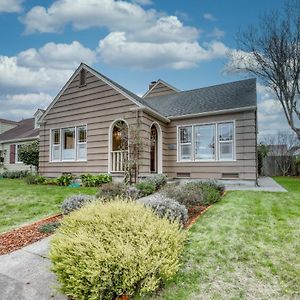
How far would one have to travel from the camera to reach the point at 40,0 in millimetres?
10156

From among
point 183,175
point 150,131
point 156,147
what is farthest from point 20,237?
point 183,175

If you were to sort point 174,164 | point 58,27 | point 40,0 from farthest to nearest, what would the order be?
point 174,164 → point 58,27 → point 40,0

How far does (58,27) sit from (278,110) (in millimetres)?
12807

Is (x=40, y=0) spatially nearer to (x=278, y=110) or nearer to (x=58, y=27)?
(x=58, y=27)

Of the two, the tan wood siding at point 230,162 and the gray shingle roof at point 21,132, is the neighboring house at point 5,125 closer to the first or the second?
the gray shingle roof at point 21,132

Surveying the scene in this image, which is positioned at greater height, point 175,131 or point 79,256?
point 175,131

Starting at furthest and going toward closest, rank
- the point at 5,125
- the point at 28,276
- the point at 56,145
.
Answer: the point at 5,125, the point at 56,145, the point at 28,276

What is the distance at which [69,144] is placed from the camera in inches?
545

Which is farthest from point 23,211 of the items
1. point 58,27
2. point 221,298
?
point 58,27

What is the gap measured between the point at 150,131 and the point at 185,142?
206 cm

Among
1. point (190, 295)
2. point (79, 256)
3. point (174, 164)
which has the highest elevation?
point (174, 164)

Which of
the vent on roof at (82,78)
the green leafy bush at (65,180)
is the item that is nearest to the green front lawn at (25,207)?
the green leafy bush at (65,180)

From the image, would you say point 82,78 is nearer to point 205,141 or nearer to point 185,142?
point 185,142

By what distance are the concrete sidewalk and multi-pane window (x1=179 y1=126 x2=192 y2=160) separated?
9.20 metres
